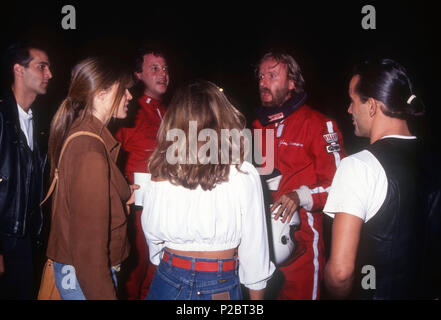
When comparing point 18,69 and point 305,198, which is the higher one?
point 18,69

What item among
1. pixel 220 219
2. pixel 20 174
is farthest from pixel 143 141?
pixel 220 219

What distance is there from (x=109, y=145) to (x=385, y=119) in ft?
4.75

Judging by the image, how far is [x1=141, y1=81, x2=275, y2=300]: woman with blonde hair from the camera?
1383 mm

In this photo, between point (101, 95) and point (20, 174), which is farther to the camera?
point (20, 174)

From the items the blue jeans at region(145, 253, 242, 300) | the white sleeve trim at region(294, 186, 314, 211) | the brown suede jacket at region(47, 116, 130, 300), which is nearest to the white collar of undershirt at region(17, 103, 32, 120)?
the brown suede jacket at region(47, 116, 130, 300)

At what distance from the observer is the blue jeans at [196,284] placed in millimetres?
1369

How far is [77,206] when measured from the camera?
1304mm

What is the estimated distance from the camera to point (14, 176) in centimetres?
221

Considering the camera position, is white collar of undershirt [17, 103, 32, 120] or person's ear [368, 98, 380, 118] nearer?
person's ear [368, 98, 380, 118]

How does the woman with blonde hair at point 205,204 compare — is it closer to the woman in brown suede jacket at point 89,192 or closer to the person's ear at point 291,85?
the woman in brown suede jacket at point 89,192

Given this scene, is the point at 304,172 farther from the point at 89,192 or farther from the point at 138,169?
the point at 89,192

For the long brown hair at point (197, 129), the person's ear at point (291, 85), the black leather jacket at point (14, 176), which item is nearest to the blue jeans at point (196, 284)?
the long brown hair at point (197, 129)

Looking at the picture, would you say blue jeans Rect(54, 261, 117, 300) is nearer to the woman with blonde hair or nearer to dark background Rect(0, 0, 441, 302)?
the woman with blonde hair

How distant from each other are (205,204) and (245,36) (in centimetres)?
369
